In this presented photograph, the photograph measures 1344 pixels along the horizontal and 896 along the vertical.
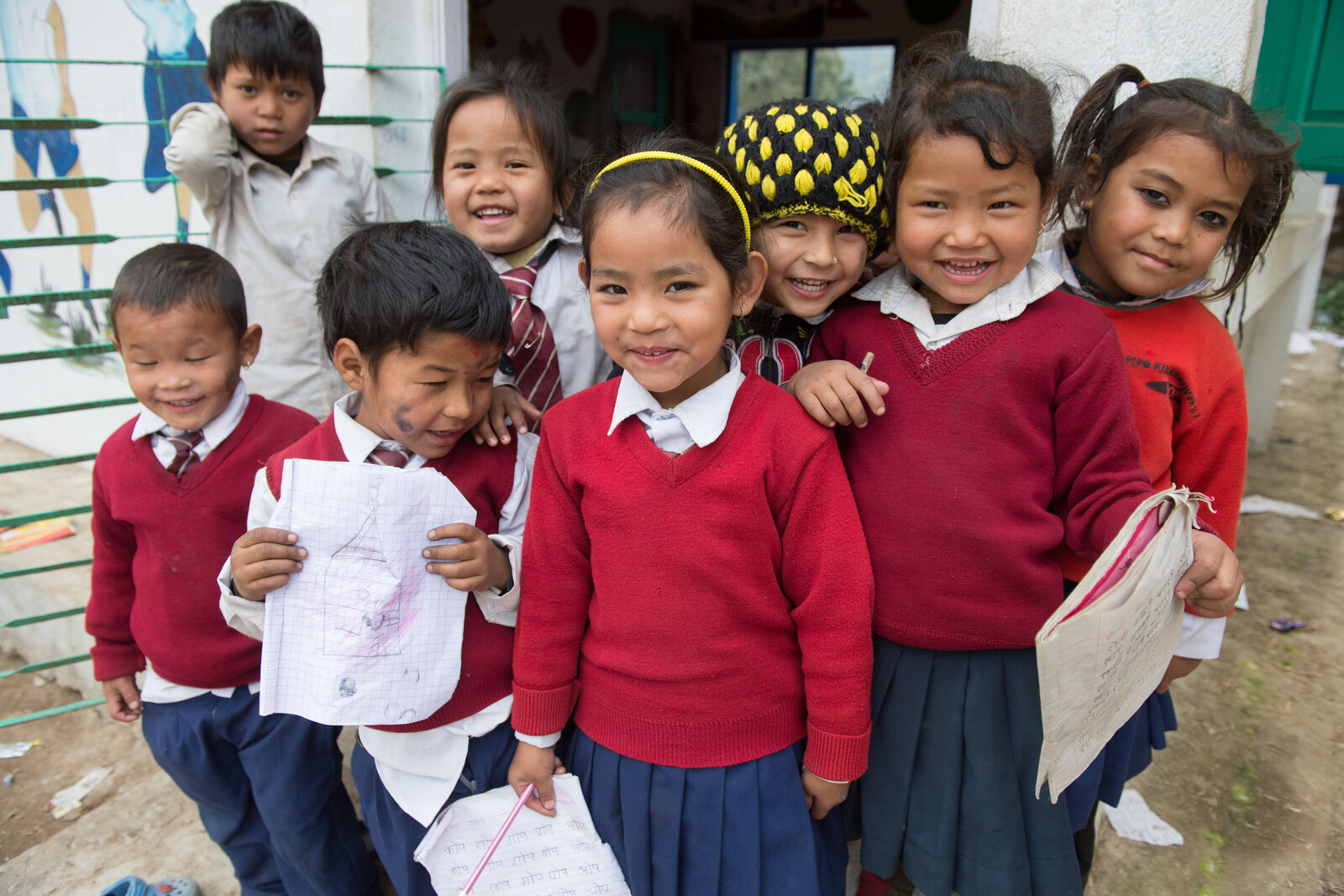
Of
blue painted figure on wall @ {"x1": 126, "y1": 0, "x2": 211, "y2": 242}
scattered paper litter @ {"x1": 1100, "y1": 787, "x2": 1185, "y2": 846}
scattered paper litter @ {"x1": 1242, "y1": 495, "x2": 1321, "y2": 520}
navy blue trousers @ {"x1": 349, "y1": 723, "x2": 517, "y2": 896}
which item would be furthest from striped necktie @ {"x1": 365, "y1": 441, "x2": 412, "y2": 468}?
scattered paper litter @ {"x1": 1242, "y1": 495, "x2": 1321, "y2": 520}

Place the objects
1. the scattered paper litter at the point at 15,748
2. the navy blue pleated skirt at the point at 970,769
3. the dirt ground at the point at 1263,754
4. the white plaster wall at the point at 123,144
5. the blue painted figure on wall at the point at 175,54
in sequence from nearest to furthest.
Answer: the navy blue pleated skirt at the point at 970,769 < the dirt ground at the point at 1263,754 < the scattered paper litter at the point at 15,748 < the white plaster wall at the point at 123,144 < the blue painted figure on wall at the point at 175,54

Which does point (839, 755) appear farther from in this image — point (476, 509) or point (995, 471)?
point (476, 509)

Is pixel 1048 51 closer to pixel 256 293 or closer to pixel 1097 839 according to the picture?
pixel 1097 839

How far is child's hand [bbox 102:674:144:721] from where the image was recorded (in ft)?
6.03

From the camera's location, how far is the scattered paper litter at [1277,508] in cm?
431

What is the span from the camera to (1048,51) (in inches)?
80.5

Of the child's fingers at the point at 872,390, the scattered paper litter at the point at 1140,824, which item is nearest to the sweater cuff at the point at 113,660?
the child's fingers at the point at 872,390

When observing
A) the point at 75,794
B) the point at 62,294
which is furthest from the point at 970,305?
the point at 75,794

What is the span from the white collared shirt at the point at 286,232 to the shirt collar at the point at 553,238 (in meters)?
0.86

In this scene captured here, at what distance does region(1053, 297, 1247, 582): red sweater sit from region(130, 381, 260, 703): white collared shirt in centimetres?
166

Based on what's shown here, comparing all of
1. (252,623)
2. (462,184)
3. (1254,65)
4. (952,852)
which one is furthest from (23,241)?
(1254,65)

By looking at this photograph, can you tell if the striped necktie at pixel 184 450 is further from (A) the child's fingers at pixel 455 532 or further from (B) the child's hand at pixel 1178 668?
(B) the child's hand at pixel 1178 668

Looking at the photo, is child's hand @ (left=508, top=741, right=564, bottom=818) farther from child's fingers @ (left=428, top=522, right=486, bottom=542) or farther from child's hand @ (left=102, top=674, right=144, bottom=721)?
child's hand @ (left=102, top=674, right=144, bottom=721)

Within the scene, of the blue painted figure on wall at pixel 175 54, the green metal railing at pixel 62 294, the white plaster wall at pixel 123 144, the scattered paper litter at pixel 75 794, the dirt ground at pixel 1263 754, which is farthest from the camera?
the blue painted figure on wall at pixel 175 54
